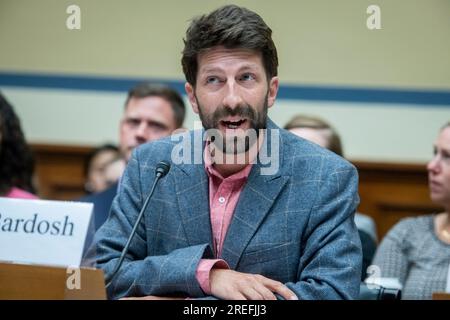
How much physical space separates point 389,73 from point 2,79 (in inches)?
75.0

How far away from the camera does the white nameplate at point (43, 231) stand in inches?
73.7

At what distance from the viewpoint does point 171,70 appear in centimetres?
374

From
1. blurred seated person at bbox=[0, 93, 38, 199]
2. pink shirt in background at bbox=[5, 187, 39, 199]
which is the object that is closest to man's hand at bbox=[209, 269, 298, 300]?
pink shirt in background at bbox=[5, 187, 39, 199]

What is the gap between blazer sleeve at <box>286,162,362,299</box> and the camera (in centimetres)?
179

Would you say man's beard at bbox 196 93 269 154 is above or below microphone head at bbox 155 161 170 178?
above

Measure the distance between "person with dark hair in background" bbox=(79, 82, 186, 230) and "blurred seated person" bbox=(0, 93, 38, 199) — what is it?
0.34 m

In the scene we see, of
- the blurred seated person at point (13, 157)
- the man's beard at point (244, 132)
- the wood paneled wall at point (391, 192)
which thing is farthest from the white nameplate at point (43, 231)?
the wood paneled wall at point (391, 192)

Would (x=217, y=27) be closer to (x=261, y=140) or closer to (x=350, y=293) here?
(x=261, y=140)

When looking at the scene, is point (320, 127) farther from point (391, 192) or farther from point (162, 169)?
point (162, 169)

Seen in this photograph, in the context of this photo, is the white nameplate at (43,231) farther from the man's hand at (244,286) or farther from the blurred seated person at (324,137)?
the blurred seated person at (324,137)

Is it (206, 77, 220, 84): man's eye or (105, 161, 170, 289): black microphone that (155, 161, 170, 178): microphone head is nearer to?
(105, 161, 170, 289): black microphone

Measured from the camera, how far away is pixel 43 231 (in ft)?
6.27

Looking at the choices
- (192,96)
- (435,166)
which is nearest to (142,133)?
(435,166)

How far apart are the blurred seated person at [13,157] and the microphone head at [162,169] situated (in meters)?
1.17
